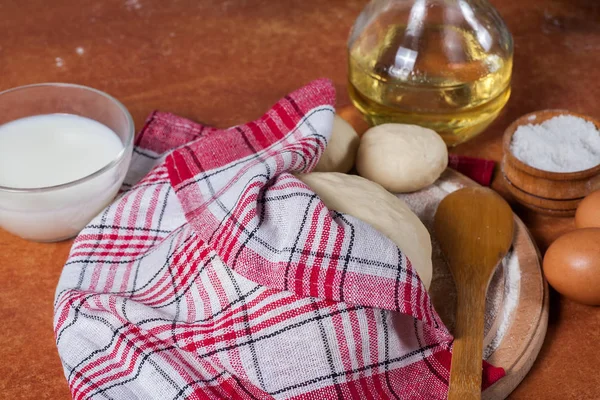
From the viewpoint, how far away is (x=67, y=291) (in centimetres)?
85

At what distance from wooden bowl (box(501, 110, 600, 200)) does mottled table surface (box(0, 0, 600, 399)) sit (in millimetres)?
53

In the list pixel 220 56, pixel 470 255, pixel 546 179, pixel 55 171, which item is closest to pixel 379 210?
pixel 470 255

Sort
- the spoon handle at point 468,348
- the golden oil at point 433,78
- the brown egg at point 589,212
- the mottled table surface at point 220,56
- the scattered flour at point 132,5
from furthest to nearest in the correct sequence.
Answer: the scattered flour at point 132,5 → the mottled table surface at point 220,56 → the golden oil at point 433,78 → the brown egg at point 589,212 → the spoon handle at point 468,348

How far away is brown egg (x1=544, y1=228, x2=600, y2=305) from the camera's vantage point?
81 centimetres

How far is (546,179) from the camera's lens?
94cm

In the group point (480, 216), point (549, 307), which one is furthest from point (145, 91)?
point (549, 307)

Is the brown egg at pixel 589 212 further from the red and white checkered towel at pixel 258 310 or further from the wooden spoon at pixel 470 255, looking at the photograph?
the red and white checkered towel at pixel 258 310

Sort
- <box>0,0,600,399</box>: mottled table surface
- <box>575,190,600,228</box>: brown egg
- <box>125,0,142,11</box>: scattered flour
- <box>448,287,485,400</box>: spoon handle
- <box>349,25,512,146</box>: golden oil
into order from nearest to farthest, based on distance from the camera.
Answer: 1. <box>448,287,485,400</box>: spoon handle
2. <box>575,190,600,228</box>: brown egg
3. <box>349,25,512,146</box>: golden oil
4. <box>0,0,600,399</box>: mottled table surface
5. <box>125,0,142,11</box>: scattered flour

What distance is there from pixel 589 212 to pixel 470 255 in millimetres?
154

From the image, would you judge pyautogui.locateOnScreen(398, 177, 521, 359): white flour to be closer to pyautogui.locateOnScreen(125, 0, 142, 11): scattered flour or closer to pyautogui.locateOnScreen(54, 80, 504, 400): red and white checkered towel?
pyautogui.locateOnScreen(54, 80, 504, 400): red and white checkered towel

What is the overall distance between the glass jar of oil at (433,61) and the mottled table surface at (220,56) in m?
0.11

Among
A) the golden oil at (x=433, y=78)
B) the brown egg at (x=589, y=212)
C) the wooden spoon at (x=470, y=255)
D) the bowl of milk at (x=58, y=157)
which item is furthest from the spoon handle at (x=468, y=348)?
the bowl of milk at (x=58, y=157)

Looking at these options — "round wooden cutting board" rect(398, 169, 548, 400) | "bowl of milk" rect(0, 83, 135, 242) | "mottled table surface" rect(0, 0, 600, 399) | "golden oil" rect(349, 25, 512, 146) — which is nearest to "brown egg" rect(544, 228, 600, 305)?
"round wooden cutting board" rect(398, 169, 548, 400)

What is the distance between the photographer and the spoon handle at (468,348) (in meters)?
0.72
